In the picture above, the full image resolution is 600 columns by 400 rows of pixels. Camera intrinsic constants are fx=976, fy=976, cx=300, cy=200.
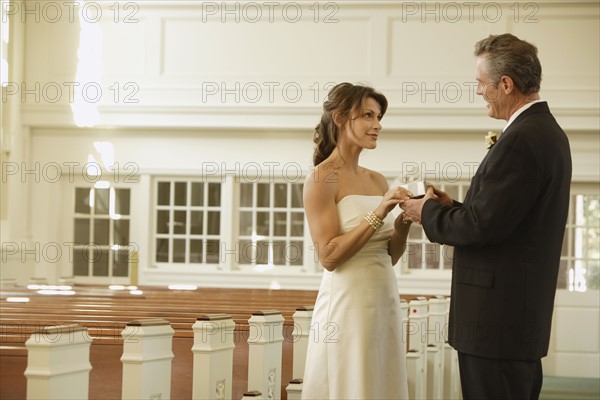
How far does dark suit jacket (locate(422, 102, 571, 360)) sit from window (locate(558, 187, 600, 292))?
7992 millimetres

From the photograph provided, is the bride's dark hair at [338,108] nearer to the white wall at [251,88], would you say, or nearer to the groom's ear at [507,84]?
the groom's ear at [507,84]

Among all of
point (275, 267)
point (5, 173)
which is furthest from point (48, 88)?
point (275, 267)

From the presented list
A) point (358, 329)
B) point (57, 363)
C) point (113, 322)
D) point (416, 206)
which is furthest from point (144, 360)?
point (113, 322)

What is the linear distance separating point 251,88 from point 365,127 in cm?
706

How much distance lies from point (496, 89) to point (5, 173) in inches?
332

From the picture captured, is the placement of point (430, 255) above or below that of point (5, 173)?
below

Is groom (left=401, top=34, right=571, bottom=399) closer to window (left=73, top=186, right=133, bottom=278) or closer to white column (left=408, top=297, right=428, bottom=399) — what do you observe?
white column (left=408, top=297, right=428, bottom=399)

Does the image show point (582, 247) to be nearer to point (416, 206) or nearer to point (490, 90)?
point (416, 206)

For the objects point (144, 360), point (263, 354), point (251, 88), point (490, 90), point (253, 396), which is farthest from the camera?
point (251, 88)

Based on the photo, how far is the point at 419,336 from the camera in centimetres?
639

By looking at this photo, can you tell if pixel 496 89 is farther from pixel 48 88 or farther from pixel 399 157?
pixel 48 88

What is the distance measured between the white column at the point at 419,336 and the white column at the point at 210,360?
2.21 meters

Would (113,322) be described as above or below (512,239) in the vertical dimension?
below

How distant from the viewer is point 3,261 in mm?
10344
